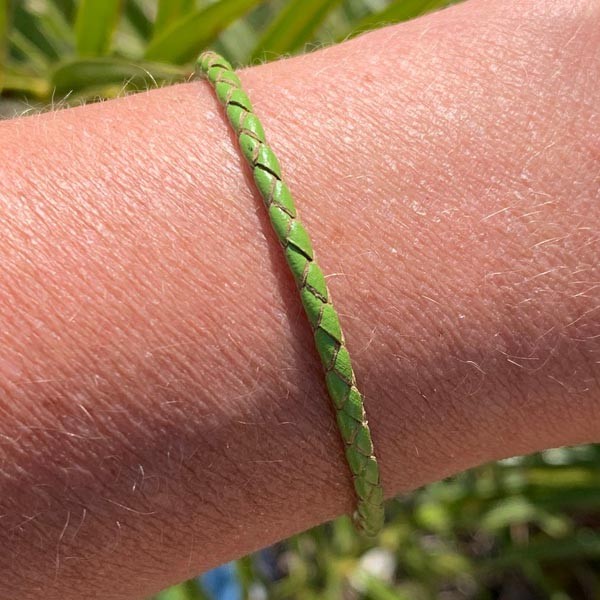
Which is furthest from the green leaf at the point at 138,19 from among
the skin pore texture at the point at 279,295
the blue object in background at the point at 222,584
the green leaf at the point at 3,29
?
the blue object in background at the point at 222,584

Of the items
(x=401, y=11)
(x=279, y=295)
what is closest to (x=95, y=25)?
(x=401, y=11)

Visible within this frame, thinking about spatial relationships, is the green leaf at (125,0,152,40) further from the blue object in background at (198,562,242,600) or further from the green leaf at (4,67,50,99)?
the blue object in background at (198,562,242,600)

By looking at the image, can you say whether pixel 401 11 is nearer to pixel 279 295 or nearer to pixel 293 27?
pixel 293 27

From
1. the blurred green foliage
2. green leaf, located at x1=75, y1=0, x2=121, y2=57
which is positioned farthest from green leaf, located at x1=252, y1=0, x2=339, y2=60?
green leaf, located at x1=75, y1=0, x2=121, y2=57

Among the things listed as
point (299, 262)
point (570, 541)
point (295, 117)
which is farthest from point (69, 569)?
point (570, 541)

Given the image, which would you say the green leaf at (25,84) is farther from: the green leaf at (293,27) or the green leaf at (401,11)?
the green leaf at (401,11)

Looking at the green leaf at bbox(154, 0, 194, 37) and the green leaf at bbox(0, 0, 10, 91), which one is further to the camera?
the green leaf at bbox(154, 0, 194, 37)

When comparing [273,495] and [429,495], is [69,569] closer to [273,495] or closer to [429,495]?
[273,495]
